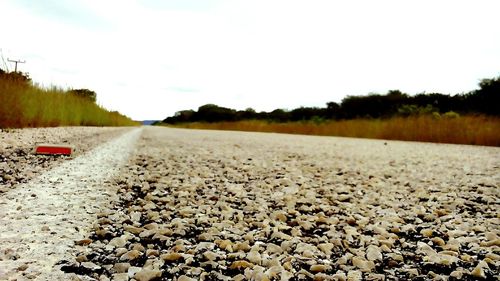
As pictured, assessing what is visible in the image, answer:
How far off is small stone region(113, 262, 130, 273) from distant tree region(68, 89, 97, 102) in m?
14.4

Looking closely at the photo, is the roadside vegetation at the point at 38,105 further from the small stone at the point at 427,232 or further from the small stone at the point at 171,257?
the small stone at the point at 427,232

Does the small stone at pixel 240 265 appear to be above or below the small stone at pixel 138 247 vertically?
below

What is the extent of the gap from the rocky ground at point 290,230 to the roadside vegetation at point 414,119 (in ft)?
29.8

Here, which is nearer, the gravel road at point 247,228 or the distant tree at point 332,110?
the gravel road at point 247,228

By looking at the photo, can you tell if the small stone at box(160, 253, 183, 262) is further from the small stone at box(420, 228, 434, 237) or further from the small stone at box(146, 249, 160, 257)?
the small stone at box(420, 228, 434, 237)

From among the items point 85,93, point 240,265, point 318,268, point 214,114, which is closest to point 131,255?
point 240,265

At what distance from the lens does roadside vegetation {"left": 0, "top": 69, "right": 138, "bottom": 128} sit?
8.03 metres

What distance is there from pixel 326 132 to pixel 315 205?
15.4 metres

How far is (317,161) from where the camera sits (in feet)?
17.5

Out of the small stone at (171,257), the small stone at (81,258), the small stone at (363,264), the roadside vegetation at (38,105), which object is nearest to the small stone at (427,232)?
the small stone at (363,264)

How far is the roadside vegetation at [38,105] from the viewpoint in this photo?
8031mm

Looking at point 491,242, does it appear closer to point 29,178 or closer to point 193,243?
point 193,243

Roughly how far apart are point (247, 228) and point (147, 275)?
0.73 metres

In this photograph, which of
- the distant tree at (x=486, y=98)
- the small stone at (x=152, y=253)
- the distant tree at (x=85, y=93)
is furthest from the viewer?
the distant tree at (x=486, y=98)
